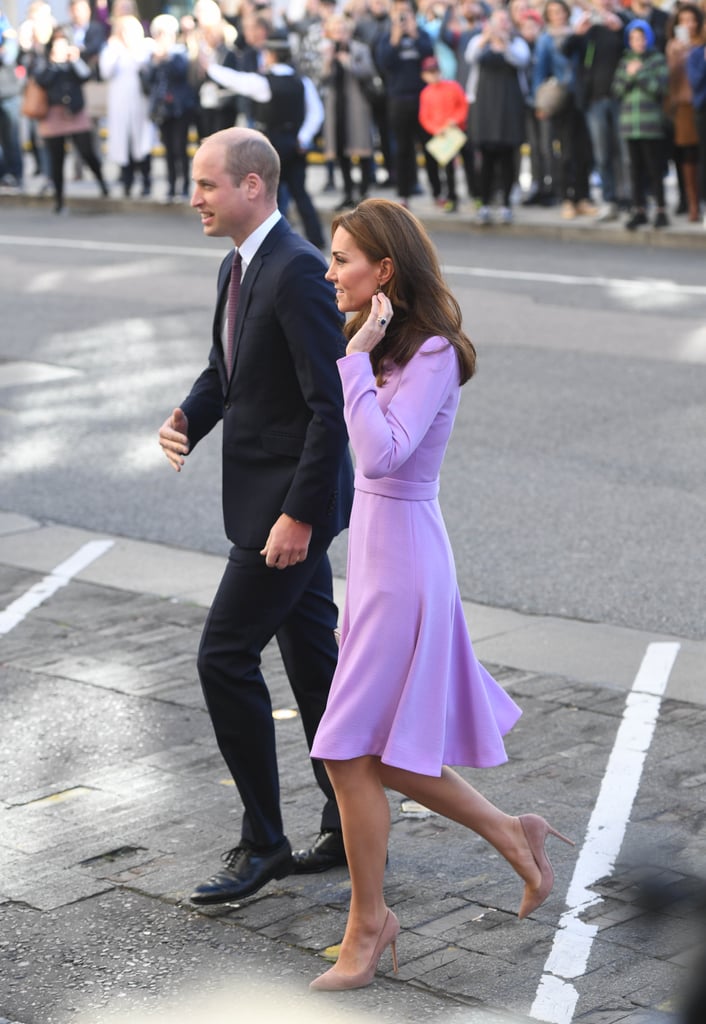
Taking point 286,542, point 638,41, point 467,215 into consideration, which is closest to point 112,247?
point 467,215

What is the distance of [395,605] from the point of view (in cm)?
412

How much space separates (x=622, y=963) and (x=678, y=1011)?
7.13ft

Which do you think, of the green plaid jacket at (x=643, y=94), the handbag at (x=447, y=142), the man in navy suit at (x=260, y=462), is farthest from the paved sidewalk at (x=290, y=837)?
the handbag at (x=447, y=142)

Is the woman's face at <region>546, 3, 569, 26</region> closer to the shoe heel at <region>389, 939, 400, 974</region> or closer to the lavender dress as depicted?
the lavender dress

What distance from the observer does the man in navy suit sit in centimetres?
454

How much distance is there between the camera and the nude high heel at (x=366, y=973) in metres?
4.07

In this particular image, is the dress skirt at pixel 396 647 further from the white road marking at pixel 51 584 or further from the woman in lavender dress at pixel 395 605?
the white road marking at pixel 51 584

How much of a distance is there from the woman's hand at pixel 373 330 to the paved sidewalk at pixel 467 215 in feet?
47.7

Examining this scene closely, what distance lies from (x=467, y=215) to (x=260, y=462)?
16.3 metres

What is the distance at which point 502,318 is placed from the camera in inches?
558

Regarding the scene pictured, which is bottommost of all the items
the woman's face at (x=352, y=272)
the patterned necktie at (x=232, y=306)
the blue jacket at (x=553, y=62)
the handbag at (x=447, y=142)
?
the handbag at (x=447, y=142)

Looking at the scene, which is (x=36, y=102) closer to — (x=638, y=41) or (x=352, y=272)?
(x=638, y=41)

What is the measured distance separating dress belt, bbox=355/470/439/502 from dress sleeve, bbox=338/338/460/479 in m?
0.09

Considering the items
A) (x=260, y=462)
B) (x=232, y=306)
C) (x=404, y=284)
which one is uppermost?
(x=404, y=284)
